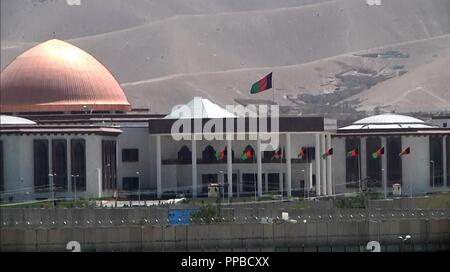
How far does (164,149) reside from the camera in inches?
3477

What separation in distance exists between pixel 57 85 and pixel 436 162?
21.2 metres

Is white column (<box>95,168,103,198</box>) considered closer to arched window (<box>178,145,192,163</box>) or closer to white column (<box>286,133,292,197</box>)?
arched window (<box>178,145,192,163</box>)

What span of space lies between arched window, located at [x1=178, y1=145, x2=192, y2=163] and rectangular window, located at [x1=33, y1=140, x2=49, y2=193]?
7637 mm

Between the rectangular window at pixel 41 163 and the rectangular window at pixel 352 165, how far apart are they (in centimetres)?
1731

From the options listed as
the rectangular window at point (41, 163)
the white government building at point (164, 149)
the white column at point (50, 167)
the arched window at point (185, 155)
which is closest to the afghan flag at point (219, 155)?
the white government building at point (164, 149)

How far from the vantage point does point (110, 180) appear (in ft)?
279

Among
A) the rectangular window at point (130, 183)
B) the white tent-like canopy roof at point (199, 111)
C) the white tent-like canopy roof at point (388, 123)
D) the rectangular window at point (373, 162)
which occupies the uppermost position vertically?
the white tent-like canopy roof at point (199, 111)

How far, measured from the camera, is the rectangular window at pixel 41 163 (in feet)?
270

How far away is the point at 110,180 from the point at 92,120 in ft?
23.9

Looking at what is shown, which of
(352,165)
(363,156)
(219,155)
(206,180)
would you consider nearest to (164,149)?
(206,180)

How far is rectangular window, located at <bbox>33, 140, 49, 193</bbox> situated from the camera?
8225 cm

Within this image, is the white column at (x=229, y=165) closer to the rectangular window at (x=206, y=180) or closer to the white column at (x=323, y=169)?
the rectangular window at (x=206, y=180)

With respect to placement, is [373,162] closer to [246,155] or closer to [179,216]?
[246,155]
